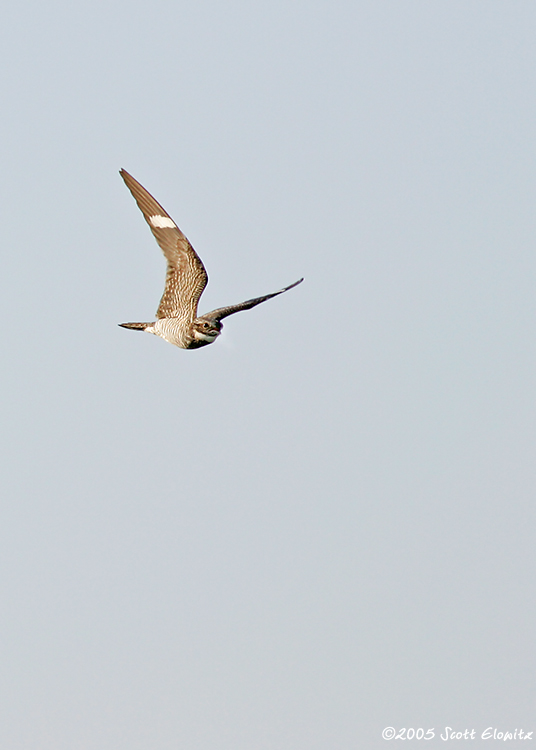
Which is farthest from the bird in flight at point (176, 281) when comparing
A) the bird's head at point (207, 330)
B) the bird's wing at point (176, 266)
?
the bird's head at point (207, 330)

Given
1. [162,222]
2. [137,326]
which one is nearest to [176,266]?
[162,222]

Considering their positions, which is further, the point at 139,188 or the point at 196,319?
the point at 139,188

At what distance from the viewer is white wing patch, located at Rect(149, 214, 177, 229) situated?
2959 cm

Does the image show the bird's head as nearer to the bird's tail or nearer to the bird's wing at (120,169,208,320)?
the bird's wing at (120,169,208,320)

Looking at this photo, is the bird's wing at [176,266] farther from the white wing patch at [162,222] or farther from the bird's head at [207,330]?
the bird's head at [207,330]

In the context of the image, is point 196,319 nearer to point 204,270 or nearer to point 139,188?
point 204,270

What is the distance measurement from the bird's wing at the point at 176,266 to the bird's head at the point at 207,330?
48.3 inches

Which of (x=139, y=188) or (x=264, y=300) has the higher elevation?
(x=139, y=188)

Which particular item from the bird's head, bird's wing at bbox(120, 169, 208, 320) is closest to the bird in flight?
bird's wing at bbox(120, 169, 208, 320)

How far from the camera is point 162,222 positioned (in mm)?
29703

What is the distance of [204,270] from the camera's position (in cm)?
2972

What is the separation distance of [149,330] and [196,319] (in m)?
2.09

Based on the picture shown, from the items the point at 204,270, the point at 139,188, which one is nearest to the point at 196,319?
the point at 204,270

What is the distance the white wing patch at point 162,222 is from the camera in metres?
29.6
